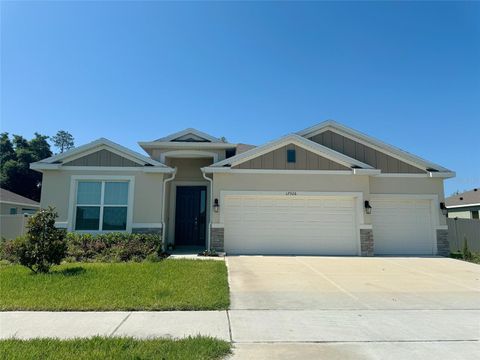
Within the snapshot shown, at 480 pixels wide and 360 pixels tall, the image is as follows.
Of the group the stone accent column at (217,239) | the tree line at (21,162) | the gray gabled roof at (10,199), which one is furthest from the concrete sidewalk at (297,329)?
the tree line at (21,162)

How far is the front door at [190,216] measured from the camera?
1445 centimetres

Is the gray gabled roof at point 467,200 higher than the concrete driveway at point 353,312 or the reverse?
higher

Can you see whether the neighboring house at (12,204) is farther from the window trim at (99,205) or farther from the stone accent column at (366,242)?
the stone accent column at (366,242)

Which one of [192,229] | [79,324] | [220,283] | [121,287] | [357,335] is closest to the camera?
[357,335]

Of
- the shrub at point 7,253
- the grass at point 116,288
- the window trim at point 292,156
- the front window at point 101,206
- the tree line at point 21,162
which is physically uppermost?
the tree line at point 21,162

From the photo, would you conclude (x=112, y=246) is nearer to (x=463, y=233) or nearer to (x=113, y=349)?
(x=113, y=349)

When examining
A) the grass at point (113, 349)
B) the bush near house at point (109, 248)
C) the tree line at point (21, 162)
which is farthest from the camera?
the tree line at point (21, 162)

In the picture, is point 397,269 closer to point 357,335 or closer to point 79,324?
point 357,335

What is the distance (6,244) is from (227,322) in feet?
29.0

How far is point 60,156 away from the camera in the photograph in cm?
1268

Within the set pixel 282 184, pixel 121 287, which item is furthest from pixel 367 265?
pixel 121 287

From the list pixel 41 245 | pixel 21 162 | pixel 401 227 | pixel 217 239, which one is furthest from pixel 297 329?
pixel 21 162

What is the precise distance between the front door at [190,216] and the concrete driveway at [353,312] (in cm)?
469

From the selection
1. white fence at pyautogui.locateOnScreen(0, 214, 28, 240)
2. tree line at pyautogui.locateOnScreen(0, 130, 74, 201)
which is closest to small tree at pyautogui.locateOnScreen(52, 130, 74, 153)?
tree line at pyautogui.locateOnScreen(0, 130, 74, 201)
